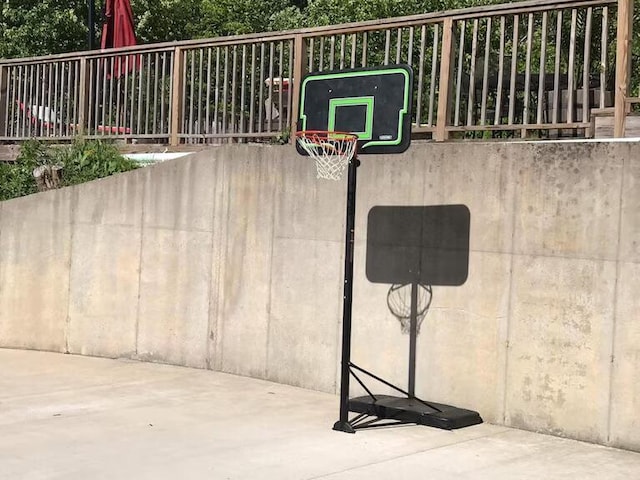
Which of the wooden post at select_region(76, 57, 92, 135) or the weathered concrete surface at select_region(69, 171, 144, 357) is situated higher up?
the wooden post at select_region(76, 57, 92, 135)

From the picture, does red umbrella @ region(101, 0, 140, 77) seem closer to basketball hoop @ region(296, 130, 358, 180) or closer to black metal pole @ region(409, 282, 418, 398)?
basketball hoop @ region(296, 130, 358, 180)

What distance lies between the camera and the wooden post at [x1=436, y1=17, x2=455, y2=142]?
878 cm

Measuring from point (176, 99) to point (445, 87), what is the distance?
3.72 m

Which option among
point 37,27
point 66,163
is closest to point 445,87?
point 66,163

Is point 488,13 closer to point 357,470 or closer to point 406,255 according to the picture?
point 406,255

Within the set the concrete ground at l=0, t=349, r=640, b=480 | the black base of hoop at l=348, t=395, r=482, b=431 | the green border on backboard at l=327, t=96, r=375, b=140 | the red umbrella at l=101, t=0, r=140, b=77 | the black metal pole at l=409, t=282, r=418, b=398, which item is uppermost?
the red umbrella at l=101, t=0, r=140, b=77

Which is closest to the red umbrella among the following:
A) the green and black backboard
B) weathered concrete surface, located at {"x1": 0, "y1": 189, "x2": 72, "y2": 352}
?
weathered concrete surface, located at {"x1": 0, "y1": 189, "x2": 72, "y2": 352}

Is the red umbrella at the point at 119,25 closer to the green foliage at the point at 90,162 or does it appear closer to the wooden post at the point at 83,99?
the wooden post at the point at 83,99

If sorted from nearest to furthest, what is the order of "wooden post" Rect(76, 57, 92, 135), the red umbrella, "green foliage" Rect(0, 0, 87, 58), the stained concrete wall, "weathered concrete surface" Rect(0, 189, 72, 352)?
1. the stained concrete wall
2. "weathered concrete surface" Rect(0, 189, 72, 352)
3. "wooden post" Rect(76, 57, 92, 135)
4. the red umbrella
5. "green foliage" Rect(0, 0, 87, 58)

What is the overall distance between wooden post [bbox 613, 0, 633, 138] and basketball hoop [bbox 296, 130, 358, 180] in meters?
2.18

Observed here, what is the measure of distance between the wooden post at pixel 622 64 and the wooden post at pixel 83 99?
6978mm

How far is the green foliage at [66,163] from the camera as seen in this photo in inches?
452

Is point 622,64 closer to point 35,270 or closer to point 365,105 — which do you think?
point 365,105

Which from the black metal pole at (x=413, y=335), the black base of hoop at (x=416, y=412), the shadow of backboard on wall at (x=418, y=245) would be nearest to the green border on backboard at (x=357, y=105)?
the shadow of backboard on wall at (x=418, y=245)
